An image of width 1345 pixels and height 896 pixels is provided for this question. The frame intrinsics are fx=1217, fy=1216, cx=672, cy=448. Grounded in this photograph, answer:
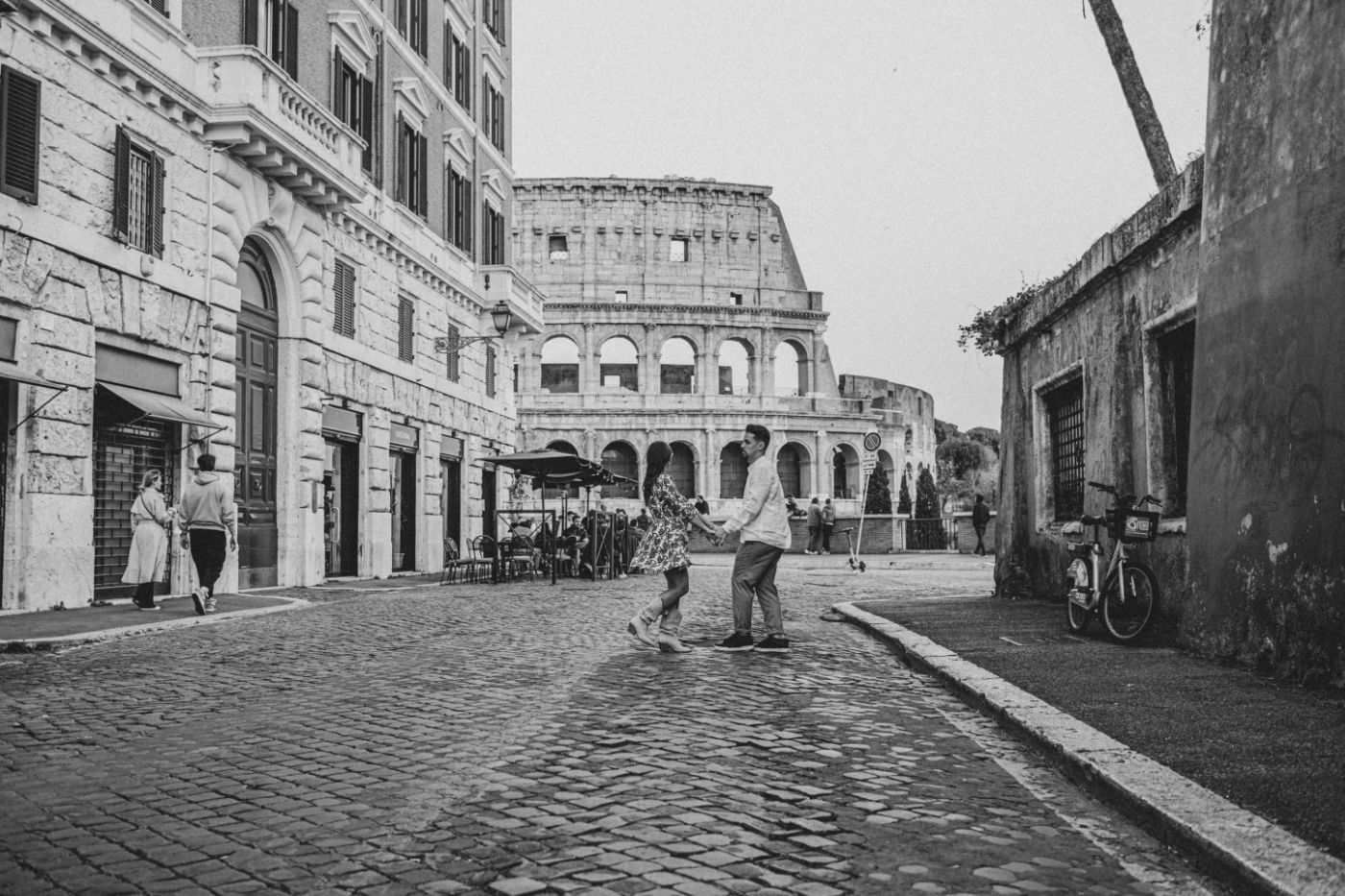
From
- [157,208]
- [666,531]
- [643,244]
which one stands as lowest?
[666,531]

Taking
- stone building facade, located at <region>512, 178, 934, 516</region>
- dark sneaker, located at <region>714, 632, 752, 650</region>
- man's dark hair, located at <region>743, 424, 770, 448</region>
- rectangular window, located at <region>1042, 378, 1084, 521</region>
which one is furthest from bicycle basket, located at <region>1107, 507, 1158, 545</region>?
stone building facade, located at <region>512, 178, 934, 516</region>

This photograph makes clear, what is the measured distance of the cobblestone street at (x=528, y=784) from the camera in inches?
140

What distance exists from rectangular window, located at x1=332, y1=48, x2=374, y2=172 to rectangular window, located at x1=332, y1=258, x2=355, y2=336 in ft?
6.75

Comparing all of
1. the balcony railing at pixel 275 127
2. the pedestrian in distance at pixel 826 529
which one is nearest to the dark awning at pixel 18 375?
the balcony railing at pixel 275 127

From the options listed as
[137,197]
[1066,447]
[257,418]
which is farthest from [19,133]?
[1066,447]

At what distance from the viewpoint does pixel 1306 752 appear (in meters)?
4.80

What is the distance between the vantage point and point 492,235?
1197 inches

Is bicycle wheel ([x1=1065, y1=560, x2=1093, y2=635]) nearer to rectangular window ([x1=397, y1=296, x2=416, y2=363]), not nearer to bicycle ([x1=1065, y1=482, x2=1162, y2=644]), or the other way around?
bicycle ([x1=1065, y1=482, x2=1162, y2=644])

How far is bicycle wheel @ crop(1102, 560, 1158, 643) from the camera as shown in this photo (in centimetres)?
888

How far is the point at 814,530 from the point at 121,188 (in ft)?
95.5

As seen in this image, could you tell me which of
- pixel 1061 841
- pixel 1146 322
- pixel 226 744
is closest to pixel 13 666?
pixel 226 744

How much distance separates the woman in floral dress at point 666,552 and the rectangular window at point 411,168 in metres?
15.6

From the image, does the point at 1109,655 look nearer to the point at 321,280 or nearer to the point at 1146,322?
the point at 1146,322

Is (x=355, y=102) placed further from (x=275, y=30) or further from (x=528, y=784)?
(x=528, y=784)
